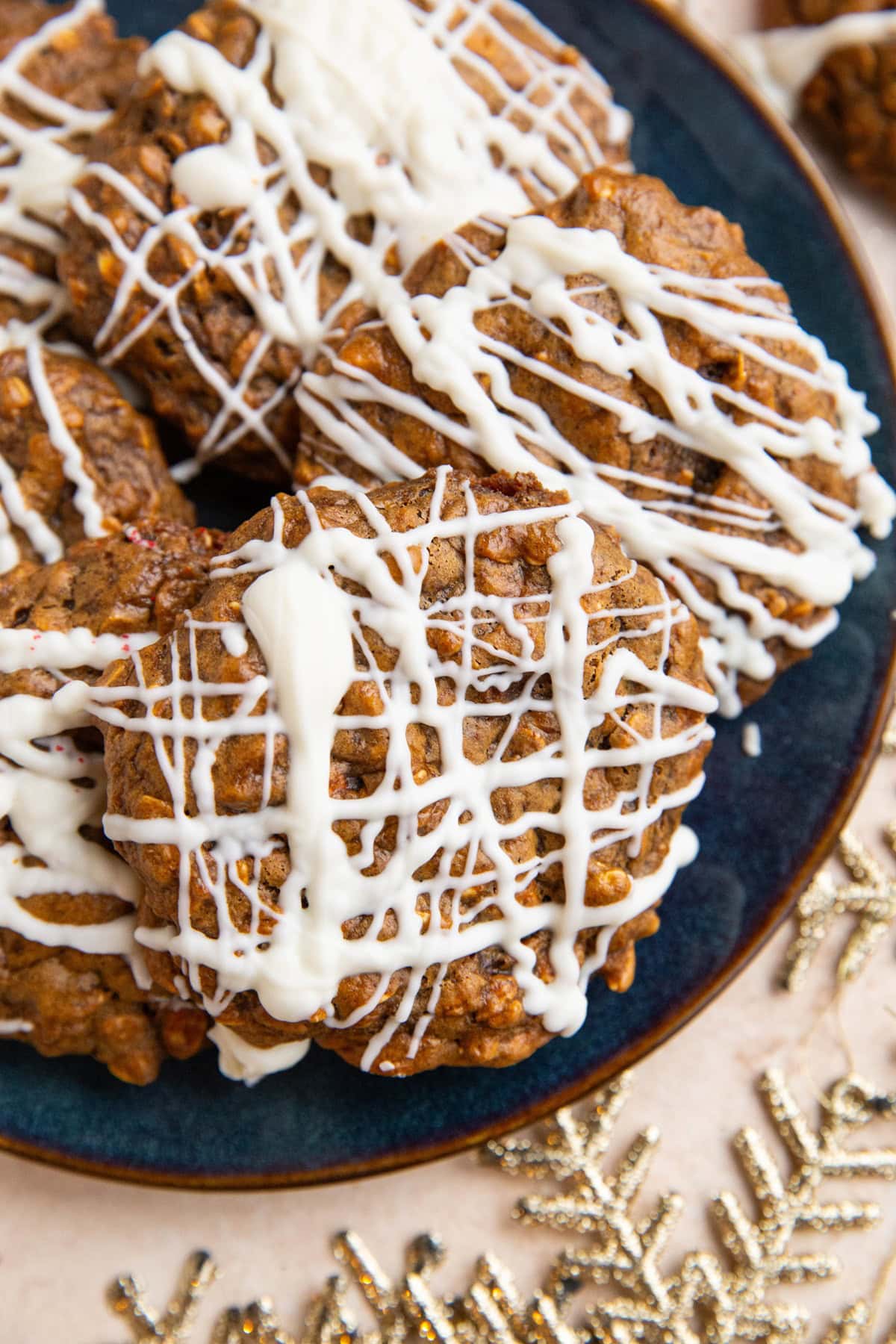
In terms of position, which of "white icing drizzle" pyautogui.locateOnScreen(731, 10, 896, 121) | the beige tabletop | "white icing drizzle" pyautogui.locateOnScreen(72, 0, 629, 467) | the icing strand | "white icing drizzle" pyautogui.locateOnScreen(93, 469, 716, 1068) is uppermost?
"white icing drizzle" pyautogui.locateOnScreen(731, 10, 896, 121)

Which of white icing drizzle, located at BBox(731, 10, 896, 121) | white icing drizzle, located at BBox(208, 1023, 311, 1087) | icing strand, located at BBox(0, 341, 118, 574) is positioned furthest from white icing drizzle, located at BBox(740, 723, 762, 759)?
white icing drizzle, located at BBox(731, 10, 896, 121)

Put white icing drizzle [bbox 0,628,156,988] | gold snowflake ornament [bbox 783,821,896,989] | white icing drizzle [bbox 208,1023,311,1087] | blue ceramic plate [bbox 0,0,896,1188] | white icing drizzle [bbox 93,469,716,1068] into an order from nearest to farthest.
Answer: white icing drizzle [bbox 93,469,716,1068]
white icing drizzle [bbox 0,628,156,988]
white icing drizzle [bbox 208,1023,311,1087]
blue ceramic plate [bbox 0,0,896,1188]
gold snowflake ornament [bbox 783,821,896,989]

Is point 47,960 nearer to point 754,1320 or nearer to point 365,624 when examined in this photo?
point 365,624

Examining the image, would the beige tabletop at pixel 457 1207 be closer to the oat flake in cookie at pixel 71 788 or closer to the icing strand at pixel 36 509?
the oat flake in cookie at pixel 71 788

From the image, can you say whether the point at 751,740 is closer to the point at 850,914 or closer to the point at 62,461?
the point at 850,914

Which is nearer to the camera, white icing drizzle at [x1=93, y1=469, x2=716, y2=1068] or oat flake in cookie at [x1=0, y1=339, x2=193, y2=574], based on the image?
white icing drizzle at [x1=93, y1=469, x2=716, y2=1068]

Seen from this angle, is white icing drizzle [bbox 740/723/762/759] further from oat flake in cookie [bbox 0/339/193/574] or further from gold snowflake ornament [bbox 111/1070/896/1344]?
oat flake in cookie [bbox 0/339/193/574]

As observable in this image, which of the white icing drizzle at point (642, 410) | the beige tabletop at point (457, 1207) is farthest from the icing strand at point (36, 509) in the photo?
the beige tabletop at point (457, 1207)

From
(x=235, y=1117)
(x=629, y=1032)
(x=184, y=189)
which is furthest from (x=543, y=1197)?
(x=184, y=189)
